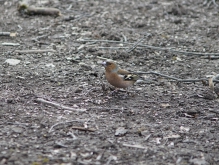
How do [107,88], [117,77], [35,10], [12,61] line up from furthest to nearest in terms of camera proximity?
[35,10] < [12,61] < [107,88] < [117,77]

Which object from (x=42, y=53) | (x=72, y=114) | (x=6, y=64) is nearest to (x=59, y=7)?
(x=42, y=53)

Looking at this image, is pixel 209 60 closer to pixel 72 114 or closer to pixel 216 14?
pixel 216 14

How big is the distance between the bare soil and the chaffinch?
16 centimetres

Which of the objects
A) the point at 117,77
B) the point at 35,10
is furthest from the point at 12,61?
the point at 35,10

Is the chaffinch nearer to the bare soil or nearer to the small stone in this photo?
the bare soil

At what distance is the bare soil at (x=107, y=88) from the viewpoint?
4.29m

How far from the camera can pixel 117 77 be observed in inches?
228

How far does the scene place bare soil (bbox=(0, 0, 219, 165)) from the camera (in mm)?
4285

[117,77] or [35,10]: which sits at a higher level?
[35,10]

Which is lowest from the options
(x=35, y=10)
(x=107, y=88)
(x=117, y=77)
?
(x=107, y=88)

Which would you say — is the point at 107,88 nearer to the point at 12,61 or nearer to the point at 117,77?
the point at 117,77

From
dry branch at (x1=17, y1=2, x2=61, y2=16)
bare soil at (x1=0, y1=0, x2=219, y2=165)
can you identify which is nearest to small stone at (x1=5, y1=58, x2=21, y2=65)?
bare soil at (x1=0, y1=0, x2=219, y2=165)

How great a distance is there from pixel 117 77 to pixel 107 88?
32 centimetres

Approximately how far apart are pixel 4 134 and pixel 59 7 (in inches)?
218
